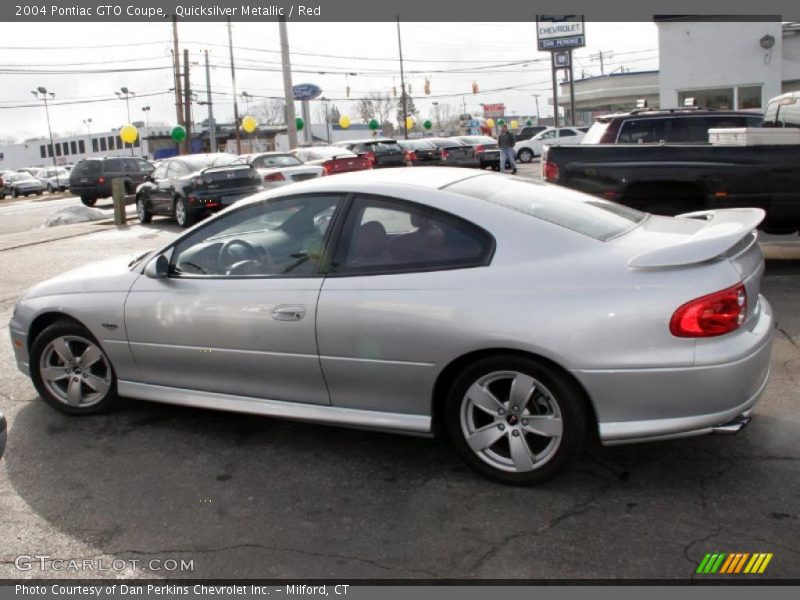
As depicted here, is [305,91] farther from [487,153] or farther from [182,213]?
[182,213]

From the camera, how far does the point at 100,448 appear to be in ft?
15.4

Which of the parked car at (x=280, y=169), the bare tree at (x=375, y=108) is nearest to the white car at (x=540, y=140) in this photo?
the parked car at (x=280, y=169)

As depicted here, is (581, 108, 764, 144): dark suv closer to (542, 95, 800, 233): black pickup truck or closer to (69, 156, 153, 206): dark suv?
(542, 95, 800, 233): black pickup truck

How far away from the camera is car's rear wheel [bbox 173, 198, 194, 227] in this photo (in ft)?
54.2

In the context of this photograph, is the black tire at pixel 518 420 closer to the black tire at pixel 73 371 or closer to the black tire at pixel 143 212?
the black tire at pixel 73 371

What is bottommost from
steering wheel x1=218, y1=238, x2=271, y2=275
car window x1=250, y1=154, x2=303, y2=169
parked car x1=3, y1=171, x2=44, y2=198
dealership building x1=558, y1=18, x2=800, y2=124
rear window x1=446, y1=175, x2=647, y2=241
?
steering wheel x1=218, y1=238, x2=271, y2=275

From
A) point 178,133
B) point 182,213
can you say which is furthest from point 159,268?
point 178,133

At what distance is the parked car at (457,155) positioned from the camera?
29.9 metres

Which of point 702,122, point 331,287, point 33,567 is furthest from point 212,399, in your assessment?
point 702,122

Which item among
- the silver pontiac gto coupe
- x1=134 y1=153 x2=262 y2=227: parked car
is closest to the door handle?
the silver pontiac gto coupe

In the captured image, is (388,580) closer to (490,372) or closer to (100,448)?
(490,372)

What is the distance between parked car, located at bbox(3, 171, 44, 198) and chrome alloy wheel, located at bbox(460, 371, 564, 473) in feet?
160

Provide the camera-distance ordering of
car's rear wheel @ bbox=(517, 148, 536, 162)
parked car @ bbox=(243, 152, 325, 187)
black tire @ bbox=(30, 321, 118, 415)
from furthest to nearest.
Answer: car's rear wheel @ bbox=(517, 148, 536, 162), parked car @ bbox=(243, 152, 325, 187), black tire @ bbox=(30, 321, 118, 415)

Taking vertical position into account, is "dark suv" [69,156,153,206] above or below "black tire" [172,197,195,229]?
above
